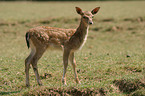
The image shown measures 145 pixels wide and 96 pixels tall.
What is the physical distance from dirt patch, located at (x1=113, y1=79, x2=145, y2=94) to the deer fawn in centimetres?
148

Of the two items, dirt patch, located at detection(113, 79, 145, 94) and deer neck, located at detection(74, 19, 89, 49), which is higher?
deer neck, located at detection(74, 19, 89, 49)

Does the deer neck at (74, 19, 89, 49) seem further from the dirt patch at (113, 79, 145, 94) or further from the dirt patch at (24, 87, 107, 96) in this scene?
the dirt patch at (113, 79, 145, 94)

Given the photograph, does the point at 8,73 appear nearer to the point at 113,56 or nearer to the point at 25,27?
the point at 113,56

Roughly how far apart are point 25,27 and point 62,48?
14.6 meters

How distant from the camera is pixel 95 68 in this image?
33.2 feet

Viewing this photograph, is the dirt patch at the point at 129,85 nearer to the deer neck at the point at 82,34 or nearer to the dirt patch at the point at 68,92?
the dirt patch at the point at 68,92

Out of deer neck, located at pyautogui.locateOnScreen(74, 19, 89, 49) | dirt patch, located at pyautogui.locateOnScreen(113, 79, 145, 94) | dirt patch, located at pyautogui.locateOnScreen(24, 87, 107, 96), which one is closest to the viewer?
dirt patch, located at pyautogui.locateOnScreen(24, 87, 107, 96)

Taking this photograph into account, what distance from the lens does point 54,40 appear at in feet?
28.5

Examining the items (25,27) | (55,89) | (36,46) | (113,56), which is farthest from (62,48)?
(25,27)

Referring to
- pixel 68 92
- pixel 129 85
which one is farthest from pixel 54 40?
pixel 129 85

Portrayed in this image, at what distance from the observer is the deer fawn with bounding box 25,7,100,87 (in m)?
8.47

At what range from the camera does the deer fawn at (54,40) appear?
27.8 ft

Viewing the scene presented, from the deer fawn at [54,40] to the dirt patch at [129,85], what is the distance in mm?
1483

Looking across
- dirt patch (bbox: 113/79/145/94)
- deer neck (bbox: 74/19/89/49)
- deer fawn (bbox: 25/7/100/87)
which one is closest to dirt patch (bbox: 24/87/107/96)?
deer fawn (bbox: 25/7/100/87)
